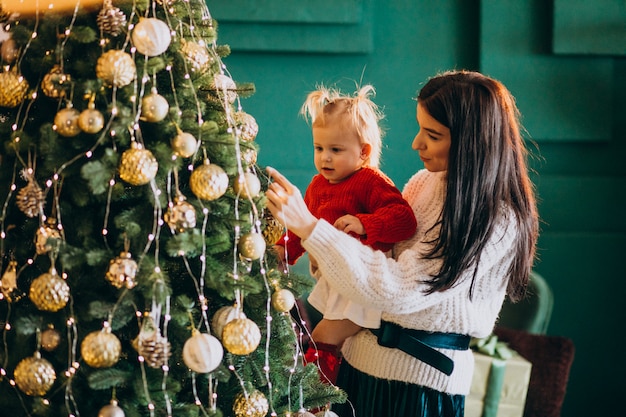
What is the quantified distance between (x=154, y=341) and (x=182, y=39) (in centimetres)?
53

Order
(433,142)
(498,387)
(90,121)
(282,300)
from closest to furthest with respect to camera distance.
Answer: (90,121) < (282,300) < (433,142) < (498,387)

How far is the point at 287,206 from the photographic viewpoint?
4.97 ft

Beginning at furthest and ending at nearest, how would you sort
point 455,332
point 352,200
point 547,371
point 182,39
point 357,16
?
1. point 357,16
2. point 547,371
3. point 352,200
4. point 455,332
5. point 182,39

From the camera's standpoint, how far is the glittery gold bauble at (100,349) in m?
1.19

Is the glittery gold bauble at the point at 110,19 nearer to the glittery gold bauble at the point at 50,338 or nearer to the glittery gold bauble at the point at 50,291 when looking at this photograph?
the glittery gold bauble at the point at 50,291

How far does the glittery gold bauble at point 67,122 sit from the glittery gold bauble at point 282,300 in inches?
18.6

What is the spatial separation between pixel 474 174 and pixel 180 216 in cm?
68

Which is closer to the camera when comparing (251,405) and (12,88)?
(12,88)

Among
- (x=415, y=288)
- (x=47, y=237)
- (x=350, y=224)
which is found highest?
(x=47, y=237)

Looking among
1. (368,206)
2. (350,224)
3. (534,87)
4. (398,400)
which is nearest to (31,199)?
(350,224)

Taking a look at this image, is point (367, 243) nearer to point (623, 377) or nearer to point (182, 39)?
point (182, 39)

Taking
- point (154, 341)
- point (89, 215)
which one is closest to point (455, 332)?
point (154, 341)

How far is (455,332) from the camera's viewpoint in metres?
1.69

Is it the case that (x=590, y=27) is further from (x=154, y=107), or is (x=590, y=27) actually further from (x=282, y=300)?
(x=154, y=107)
